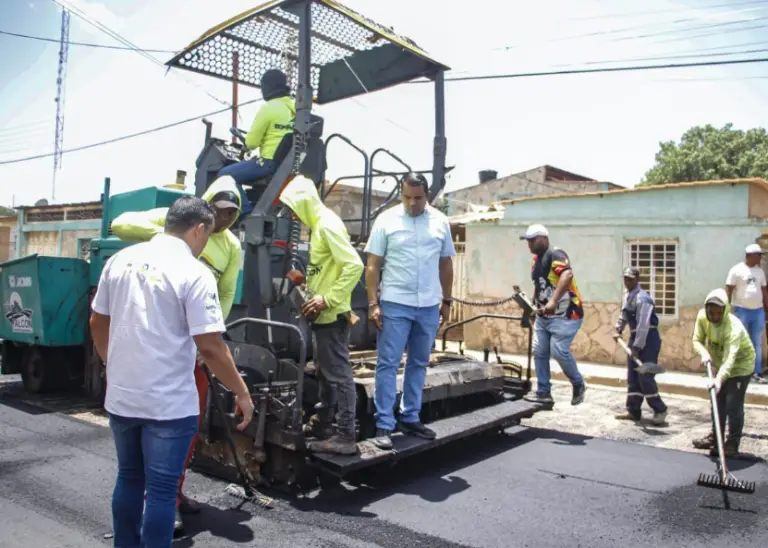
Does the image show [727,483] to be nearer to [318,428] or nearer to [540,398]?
[540,398]

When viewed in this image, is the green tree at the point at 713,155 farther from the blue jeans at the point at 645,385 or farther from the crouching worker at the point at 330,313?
the crouching worker at the point at 330,313

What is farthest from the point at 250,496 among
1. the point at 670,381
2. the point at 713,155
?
the point at 713,155

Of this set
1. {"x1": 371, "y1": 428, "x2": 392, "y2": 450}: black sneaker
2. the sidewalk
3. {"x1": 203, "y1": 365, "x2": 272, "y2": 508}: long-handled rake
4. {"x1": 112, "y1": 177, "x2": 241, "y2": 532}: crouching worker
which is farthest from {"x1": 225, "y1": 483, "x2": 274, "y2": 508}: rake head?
the sidewalk

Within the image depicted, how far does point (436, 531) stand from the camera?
378 cm

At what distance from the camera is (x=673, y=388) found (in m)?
8.95

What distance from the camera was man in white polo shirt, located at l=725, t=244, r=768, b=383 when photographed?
849 centimetres

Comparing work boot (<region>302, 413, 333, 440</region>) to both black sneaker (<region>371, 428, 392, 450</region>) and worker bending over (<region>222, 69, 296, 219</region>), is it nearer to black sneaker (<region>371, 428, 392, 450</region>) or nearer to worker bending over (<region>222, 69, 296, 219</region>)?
black sneaker (<region>371, 428, 392, 450</region>)

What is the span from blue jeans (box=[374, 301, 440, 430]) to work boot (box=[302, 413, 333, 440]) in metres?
0.42

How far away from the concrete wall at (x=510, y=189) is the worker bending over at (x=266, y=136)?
19219 mm

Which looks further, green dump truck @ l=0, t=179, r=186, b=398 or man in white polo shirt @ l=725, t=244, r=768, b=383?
man in white polo shirt @ l=725, t=244, r=768, b=383

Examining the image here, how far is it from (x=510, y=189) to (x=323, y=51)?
20.5 metres

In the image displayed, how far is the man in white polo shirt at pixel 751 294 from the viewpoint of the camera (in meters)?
8.49

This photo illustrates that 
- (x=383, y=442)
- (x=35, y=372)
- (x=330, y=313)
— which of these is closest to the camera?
(x=330, y=313)

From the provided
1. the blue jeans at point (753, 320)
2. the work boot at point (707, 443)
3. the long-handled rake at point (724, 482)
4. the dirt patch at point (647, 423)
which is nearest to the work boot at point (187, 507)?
the long-handled rake at point (724, 482)
